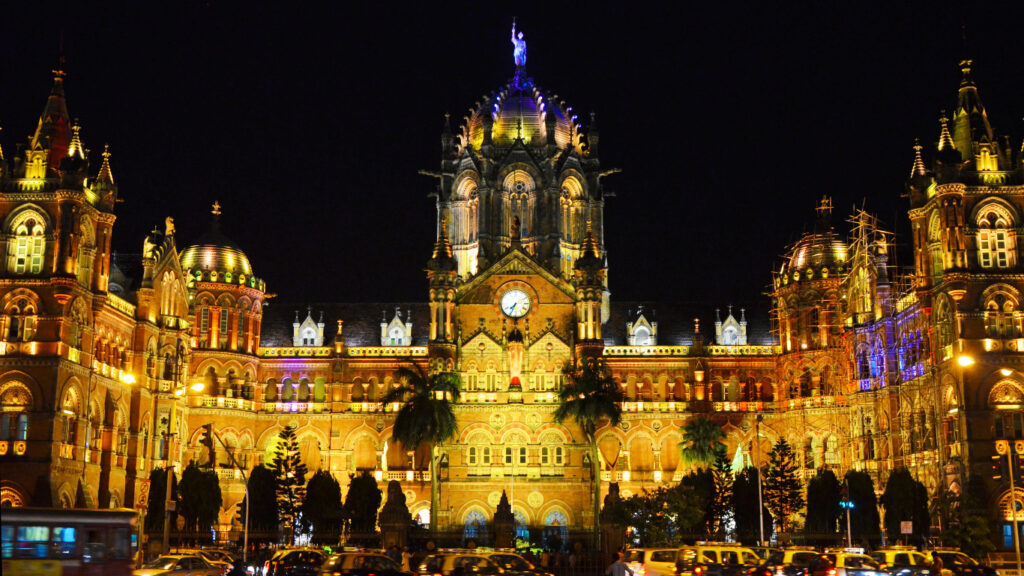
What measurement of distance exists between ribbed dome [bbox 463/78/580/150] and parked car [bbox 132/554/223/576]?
63.1 metres

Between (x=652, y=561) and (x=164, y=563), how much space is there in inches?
752

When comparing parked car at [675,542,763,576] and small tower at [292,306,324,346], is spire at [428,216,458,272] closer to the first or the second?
small tower at [292,306,324,346]

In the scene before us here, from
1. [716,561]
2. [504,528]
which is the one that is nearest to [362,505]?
[504,528]

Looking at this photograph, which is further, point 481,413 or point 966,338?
point 481,413

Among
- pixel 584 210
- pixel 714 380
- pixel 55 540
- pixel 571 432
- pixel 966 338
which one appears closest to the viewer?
pixel 55 540

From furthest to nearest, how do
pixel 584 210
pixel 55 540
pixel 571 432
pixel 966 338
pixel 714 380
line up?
pixel 584 210 < pixel 714 380 < pixel 571 432 < pixel 966 338 < pixel 55 540

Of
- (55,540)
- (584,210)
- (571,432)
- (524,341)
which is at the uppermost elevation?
(584,210)

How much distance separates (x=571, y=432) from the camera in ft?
302

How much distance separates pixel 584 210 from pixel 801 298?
21.8 m

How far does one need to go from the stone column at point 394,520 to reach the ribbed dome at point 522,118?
42.0 metres

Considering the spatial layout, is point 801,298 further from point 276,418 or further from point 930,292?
point 276,418

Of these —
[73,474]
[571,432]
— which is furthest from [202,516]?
[571,432]

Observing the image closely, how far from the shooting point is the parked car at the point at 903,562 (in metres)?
44.0

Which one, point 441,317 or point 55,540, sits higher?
point 441,317
